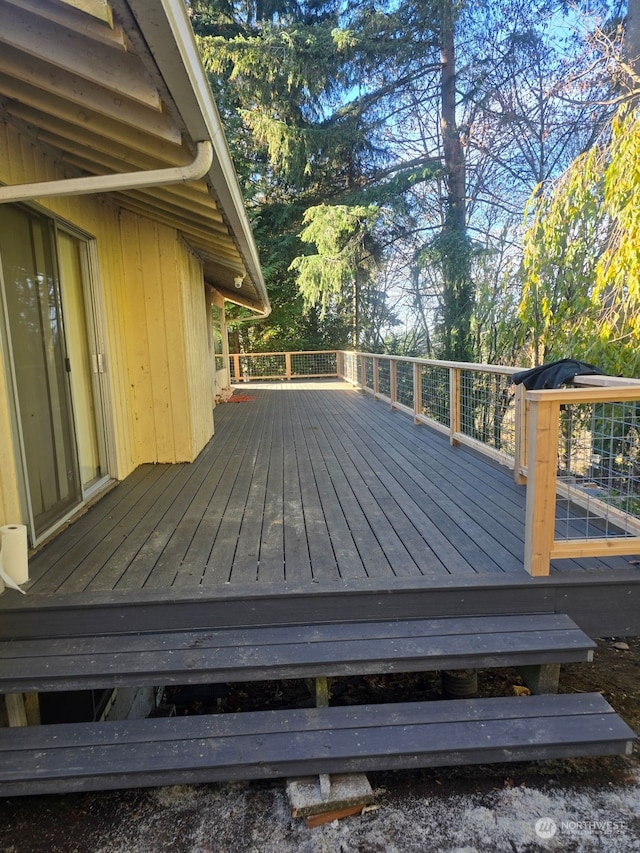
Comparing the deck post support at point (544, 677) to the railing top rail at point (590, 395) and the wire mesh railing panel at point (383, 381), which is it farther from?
the wire mesh railing panel at point (383, 381)

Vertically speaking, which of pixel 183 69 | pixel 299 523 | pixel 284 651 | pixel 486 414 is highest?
pixel 183 69

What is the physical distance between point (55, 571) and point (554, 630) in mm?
2246

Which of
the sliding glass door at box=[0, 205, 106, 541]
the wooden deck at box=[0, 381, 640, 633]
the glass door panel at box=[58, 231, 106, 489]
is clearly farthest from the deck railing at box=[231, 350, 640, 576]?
the glass door panel at box=[58, 231, 106, 489]

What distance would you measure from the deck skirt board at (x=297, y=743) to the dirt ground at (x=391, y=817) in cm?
13

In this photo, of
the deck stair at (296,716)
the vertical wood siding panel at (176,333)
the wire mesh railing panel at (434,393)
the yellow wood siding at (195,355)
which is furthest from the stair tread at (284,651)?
the wire mesh railing panel at (434,393)

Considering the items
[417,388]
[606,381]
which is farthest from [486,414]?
[606,381]

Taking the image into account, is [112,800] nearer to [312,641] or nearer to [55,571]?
[312,641]

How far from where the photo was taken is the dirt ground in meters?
1.59

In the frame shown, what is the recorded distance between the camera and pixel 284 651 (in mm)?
2021

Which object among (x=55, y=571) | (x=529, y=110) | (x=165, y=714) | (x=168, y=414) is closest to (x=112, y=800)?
(x=165, y=714)

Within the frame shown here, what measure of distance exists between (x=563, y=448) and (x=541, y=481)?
184 cm

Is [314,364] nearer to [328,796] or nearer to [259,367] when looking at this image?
[259,367]

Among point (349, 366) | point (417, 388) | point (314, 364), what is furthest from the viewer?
point (314, 364)

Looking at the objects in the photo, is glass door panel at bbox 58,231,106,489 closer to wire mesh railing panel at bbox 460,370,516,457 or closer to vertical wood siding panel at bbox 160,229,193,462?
vertical wood siding panel at bbox 160,229,193,462
